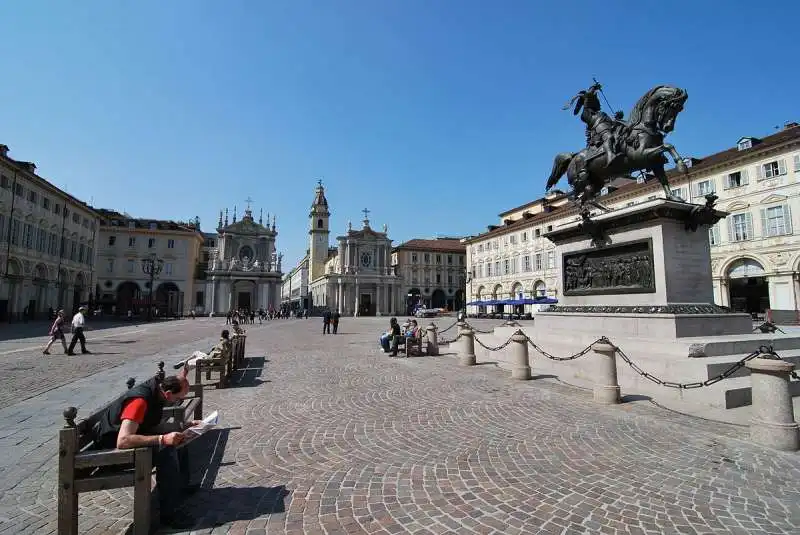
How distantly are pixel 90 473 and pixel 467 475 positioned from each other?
3120 mm

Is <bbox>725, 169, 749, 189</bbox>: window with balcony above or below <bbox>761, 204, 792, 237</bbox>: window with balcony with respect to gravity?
above

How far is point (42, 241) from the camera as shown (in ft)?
118

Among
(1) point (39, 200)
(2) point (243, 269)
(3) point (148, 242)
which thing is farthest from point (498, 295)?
(3) point (148, 242)

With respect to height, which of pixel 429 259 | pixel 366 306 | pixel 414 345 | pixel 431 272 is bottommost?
pixel 414 345

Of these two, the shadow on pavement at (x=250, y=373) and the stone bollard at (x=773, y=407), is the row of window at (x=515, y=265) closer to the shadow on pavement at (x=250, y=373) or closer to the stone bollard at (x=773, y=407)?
the shadow on pavement at (x=250, y=373)

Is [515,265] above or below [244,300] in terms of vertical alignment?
above

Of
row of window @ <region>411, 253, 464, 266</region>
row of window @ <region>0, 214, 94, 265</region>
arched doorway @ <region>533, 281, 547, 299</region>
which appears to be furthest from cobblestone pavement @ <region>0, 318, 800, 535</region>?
row of window @ <region>411, 253, 464, 266</region>

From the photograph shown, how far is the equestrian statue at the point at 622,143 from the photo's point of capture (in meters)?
9.90

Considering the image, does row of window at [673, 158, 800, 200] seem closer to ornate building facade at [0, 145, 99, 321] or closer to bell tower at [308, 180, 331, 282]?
ornate building facade at [0, 145, 99, 321]

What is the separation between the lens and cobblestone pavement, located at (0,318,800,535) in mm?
3107

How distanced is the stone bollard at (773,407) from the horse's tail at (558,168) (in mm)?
9195

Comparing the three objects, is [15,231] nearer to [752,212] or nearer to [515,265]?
[515,265]

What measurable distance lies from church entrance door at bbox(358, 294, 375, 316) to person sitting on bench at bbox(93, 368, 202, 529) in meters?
70.1

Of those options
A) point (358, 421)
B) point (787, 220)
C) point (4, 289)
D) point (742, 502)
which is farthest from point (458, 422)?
point (4, 289)
